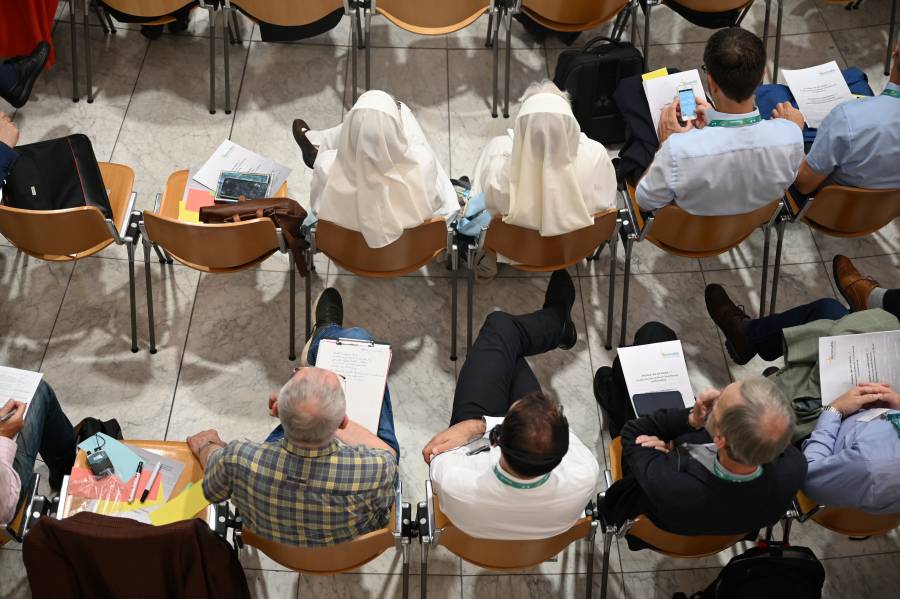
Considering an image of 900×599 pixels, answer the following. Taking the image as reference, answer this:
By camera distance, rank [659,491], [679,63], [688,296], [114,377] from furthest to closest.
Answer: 1. [679,63]
2. [688,296]
3. [114,377]
4. [659,491]

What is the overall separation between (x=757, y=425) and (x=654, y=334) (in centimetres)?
116

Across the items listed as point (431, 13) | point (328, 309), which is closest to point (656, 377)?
point (328, 309)

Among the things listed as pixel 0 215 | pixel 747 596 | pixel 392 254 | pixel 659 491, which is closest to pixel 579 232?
pixel 392 254

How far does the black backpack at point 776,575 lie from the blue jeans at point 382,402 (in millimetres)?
1217

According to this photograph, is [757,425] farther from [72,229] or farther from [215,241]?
[72,229]

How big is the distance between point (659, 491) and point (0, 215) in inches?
102

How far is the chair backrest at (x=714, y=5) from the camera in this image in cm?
465

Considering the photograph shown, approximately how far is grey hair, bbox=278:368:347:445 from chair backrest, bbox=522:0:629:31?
8.30 feet

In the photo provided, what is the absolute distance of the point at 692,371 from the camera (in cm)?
415

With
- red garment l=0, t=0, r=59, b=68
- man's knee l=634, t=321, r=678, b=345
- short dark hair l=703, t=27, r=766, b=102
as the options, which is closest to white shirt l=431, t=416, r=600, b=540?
man's knee l=634, t=321, r=678, b=345

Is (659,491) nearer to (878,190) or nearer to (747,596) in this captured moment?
(747,596)

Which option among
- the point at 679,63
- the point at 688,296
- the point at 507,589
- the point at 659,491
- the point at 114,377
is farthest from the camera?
the point at 679,63

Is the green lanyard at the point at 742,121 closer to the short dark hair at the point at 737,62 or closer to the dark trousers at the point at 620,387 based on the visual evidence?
the short dark hair at the point at 737,62

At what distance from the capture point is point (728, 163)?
357cm
